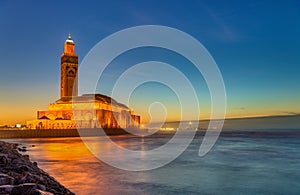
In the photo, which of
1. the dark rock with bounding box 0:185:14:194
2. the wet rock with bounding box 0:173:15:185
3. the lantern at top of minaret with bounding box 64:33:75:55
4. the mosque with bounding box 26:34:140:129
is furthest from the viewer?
the lantern at top of minaret with bounding box 64:33:75:55

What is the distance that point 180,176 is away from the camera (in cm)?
1410

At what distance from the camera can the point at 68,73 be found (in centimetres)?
12194

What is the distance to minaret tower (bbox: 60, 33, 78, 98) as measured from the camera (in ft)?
395

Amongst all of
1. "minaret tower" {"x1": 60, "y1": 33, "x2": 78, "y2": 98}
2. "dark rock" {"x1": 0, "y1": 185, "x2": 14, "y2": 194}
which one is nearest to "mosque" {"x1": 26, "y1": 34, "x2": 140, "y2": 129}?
"minaret tower" {"x1": 60, "y1": 33, "x2": 78, "y2": 98}

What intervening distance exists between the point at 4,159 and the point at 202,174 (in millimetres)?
9559

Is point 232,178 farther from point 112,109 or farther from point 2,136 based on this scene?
point 112,109

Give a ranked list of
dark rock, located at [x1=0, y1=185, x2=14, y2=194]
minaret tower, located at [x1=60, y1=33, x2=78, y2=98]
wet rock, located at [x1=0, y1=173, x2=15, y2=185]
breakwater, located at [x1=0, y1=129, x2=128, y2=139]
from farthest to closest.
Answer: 1. minaret tower, located at [x1=60, y1=33, x2=78, y2=98]
2. breakwater, located at [x1=0, y1=129, x2=128, y2=139]
3. wet rock, located at [x1=0, y1=173, x2=15, y2=185]
4. dark rock, located at [x1=0, y1=185, x2=14, y2=194]

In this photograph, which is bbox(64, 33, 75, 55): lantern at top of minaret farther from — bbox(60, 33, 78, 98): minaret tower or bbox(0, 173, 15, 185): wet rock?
bbox(0, 173, 15, 185): wet rock

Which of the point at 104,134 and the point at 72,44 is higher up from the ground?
the point at 72,44

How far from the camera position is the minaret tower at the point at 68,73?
120500 millimetres

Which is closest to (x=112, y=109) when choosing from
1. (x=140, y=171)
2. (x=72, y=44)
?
(x=72, y=44)

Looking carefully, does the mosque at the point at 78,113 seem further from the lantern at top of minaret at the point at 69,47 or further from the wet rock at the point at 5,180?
the wet rock at the point at 5,180

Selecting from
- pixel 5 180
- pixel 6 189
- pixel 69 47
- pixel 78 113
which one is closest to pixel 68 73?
pixel 69 47

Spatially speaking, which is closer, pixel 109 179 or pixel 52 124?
pixel 109 179
